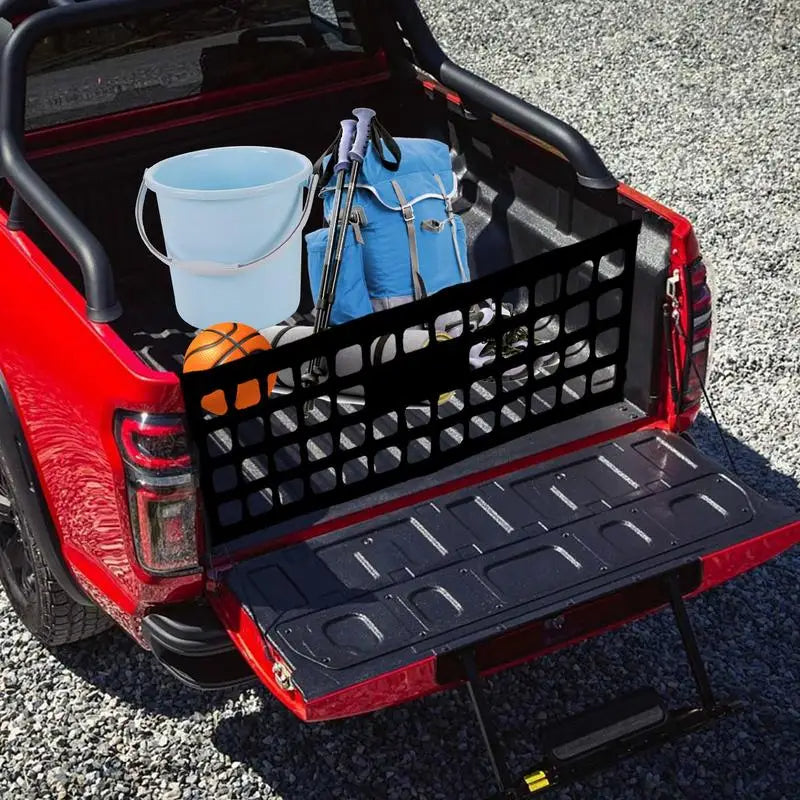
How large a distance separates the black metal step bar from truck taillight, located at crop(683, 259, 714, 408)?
66 cm

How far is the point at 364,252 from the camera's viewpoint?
4133 mm

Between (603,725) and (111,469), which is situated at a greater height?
(111,469)

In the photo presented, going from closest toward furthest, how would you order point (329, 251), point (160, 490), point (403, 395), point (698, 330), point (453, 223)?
point (160, 490), point (403, 395), point (698, 330), point (329, 251), point (453, 223)

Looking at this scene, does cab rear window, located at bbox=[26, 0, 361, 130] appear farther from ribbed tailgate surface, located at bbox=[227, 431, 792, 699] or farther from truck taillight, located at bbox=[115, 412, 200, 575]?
ribbed tailgate surface, located at bbox=[227, 431, 792, 699]

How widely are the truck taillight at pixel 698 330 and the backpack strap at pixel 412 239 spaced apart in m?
1.04

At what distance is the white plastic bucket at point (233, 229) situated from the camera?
12.7 ft

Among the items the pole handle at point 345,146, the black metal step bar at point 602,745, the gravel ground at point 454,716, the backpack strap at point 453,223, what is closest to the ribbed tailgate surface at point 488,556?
the black metal step bar at point 602,745

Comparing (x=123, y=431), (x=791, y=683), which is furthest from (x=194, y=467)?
(x=791, y=683)

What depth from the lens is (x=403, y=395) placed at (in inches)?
128

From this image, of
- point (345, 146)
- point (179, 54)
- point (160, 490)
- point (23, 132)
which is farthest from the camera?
point (179, 54)

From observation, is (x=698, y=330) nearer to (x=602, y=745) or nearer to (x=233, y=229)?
(x=602, y=745)

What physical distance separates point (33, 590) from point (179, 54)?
1923 mm

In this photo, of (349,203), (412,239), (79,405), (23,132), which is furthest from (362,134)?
(79,405)

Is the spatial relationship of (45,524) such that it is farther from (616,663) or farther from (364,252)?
(616,663)
